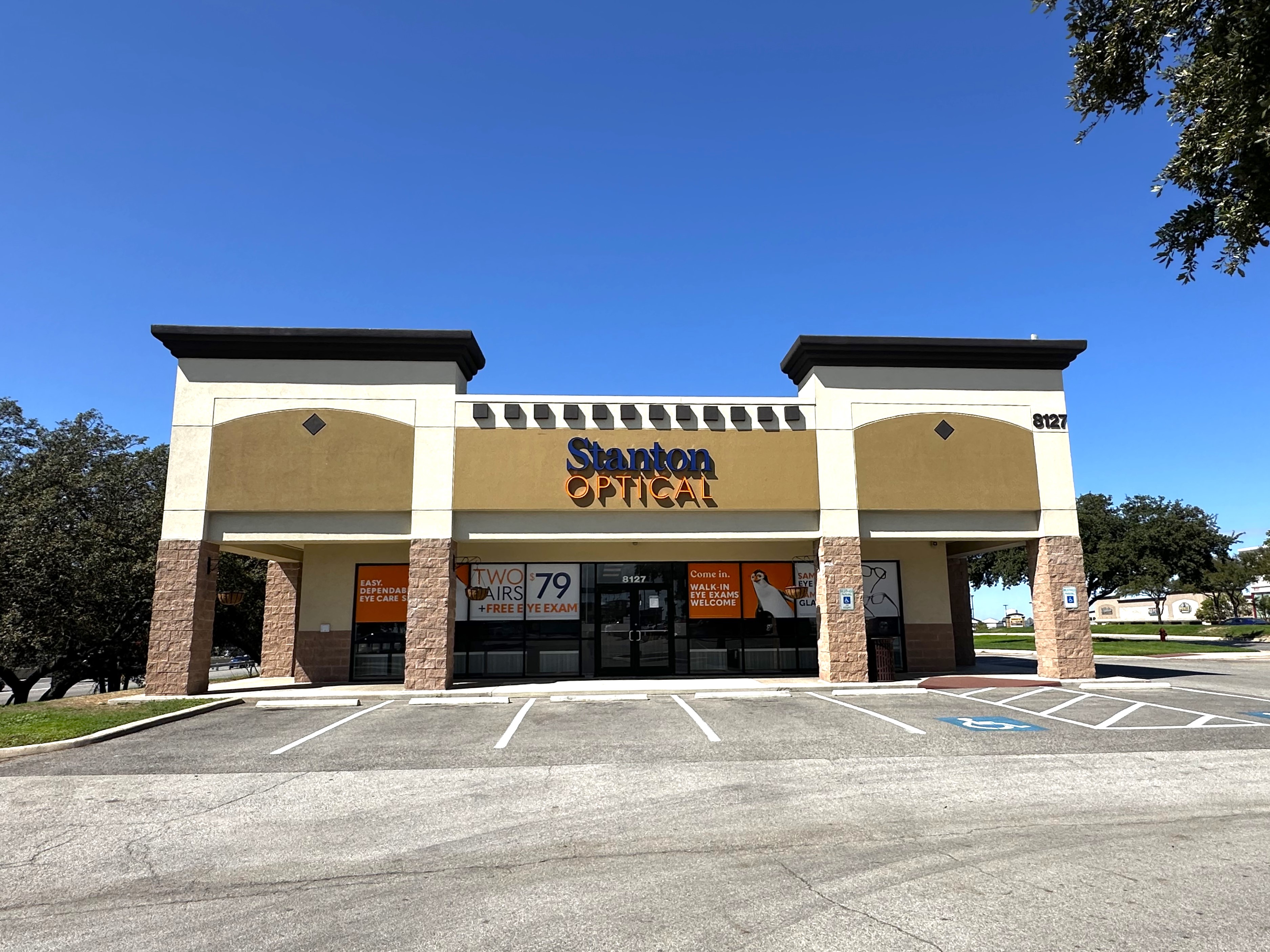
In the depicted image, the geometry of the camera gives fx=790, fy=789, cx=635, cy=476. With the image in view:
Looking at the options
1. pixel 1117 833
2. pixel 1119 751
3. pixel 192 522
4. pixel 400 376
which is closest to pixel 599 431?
pixel 400 376

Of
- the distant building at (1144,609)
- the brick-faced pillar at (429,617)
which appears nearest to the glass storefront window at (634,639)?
the brick-faced pillar at (429,617)

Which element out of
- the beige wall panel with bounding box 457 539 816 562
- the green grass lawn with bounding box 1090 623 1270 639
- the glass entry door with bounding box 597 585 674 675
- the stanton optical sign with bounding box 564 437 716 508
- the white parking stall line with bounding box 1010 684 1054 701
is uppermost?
the stanton optical sign with bounding box 564 437 716 508

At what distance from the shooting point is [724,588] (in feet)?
75.0

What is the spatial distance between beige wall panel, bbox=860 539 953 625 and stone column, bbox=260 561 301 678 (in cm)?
1703

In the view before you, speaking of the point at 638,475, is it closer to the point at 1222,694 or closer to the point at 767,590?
the point at 767,590

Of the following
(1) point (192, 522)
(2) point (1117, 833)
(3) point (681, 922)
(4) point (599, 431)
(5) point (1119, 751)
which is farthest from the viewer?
(4) point (599, 431)

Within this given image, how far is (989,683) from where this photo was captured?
19156 mm

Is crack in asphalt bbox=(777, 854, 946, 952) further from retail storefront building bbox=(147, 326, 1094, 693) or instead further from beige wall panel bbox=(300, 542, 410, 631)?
beige wall panel bbox=(300, 542, 410, 631)

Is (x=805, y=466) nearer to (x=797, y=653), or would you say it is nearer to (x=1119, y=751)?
(x=797, y=653)

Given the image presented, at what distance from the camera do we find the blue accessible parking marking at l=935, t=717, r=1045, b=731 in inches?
497

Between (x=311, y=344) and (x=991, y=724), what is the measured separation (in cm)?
1744

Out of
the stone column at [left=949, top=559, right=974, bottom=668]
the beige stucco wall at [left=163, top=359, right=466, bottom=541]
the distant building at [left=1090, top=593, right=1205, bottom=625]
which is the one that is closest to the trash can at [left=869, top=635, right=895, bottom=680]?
the stone column at [left=949, top=559, right=974, bottom=668]

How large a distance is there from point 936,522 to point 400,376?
14612mm

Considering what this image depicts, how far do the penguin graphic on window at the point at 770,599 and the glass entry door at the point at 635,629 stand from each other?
8.30ft
